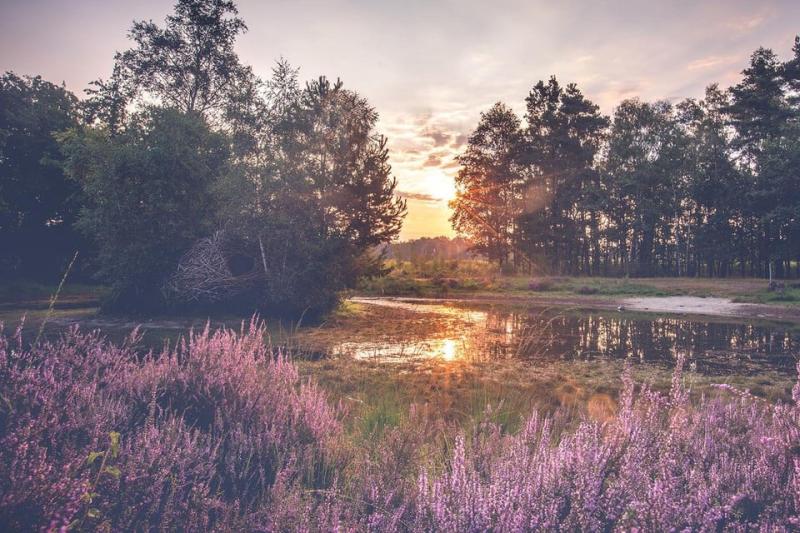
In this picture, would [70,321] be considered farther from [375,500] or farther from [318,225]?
[375,500]

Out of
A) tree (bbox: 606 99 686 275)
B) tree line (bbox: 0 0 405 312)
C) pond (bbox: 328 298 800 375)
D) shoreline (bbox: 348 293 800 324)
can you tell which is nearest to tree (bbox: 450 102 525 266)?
tree (bbox: 606 99 686 275)

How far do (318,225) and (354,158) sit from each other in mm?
6772

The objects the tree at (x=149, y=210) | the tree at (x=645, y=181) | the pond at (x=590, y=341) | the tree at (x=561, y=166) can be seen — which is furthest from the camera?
the tree at (x=561, y=166)

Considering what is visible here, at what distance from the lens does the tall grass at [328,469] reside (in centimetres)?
221

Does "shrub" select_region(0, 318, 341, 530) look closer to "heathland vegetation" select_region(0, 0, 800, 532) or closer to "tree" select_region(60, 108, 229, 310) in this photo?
"heathland vegetation" select_region(0, 0, 800, 532)

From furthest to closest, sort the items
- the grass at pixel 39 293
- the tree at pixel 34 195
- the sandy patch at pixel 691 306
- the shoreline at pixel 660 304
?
the tree at pixel 34 195, the sandy patch at pixel 691 306, the grass at pixel 39 293, the shoreline at pixel 660 304

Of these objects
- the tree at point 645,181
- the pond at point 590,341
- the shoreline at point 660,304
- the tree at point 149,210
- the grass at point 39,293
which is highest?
the tree at point 645,181

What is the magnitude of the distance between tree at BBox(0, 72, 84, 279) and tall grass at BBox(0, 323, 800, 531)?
89.8 ft

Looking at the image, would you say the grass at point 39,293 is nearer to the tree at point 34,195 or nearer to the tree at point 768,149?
the tree at point 34,195

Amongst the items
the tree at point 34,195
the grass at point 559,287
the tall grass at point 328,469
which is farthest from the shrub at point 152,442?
the tree at point 34,195

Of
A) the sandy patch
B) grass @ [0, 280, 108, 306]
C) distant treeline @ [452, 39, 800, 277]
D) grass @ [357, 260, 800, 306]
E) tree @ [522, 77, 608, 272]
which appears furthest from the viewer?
tree @ [522, 77, 608, 272]

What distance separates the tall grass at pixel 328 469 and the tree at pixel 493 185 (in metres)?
42.6

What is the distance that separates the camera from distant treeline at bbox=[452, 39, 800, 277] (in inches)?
1433

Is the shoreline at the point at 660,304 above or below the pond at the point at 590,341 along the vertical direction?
above
